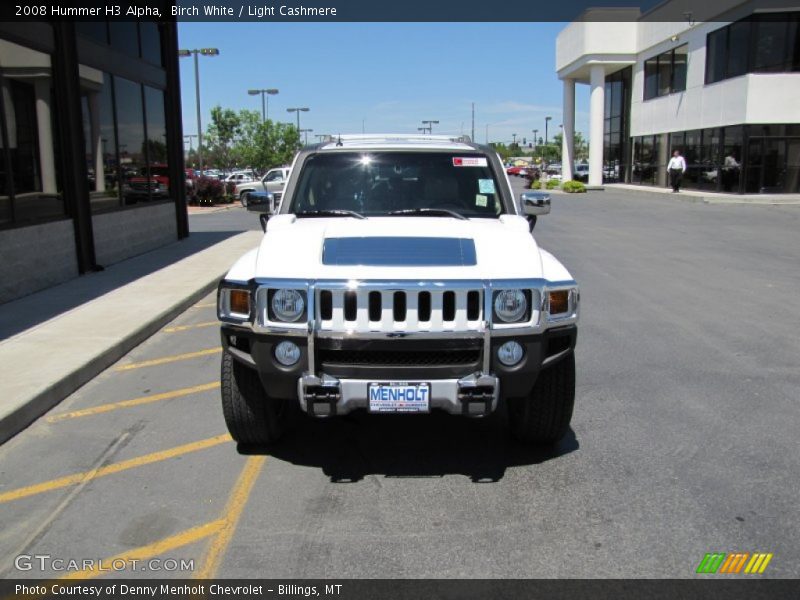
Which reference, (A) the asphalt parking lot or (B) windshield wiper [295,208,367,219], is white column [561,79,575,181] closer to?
(A) the asphalt parking lot

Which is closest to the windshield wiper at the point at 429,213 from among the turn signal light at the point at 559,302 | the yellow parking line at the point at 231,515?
the turn signal light at the point at 559,302

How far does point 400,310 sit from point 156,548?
1.65 m

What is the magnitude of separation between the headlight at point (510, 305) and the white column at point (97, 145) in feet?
33.1

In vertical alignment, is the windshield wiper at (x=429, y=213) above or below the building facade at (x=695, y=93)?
below

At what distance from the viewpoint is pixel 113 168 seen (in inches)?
515

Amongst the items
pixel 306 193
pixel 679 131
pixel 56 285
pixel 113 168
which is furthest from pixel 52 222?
pixel 679 131

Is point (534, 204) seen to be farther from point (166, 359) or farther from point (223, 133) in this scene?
point (223, 133)

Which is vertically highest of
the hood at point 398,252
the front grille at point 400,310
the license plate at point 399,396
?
the hood at point 398,252

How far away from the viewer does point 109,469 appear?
4324 mm

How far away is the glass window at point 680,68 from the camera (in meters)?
34.0

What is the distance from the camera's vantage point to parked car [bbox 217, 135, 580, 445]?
12.5 feet

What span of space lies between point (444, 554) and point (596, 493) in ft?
3.49

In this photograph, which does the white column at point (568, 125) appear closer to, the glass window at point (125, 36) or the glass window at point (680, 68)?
the glass window at point (680, 68)

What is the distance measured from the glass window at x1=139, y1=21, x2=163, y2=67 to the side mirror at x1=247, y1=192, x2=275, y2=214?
1107cm
